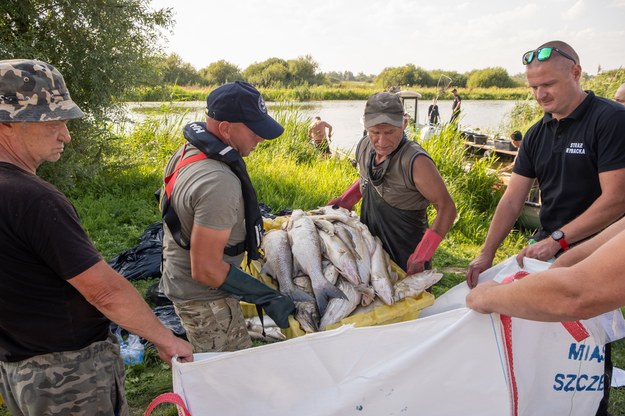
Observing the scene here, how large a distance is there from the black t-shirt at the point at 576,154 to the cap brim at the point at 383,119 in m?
1.00

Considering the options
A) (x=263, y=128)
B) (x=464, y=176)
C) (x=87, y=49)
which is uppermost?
(x=87, y=49)

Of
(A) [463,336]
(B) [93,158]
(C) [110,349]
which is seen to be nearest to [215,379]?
(C) [110,349]

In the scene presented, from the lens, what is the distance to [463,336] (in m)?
2.05

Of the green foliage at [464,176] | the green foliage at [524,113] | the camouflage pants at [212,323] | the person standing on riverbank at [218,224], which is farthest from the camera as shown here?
the green foliage at [524,113]

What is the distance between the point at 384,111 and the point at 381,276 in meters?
1.20

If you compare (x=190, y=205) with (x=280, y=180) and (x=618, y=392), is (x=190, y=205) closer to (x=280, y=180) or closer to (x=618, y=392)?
(x=618, y=392)

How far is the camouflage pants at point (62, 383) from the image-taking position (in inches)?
72.4

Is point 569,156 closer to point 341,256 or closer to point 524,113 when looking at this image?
point 341,256

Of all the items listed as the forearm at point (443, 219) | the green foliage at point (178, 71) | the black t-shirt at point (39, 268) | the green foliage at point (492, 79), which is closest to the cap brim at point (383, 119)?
the forearm at point (443, 219)

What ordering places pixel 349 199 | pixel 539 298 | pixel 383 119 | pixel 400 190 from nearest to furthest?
pixel 539 298
pixel 383 119
pixel 400 190
pixel 349 199

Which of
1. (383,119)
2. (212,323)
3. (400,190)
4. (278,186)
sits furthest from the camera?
(278,186)

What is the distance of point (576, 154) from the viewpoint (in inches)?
117

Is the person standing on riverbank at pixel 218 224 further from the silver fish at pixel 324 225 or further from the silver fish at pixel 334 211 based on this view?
the silver fish at pixel 334 211

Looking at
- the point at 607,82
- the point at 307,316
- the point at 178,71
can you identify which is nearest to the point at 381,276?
the point at 307,316
